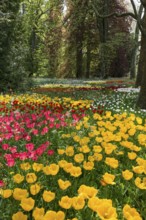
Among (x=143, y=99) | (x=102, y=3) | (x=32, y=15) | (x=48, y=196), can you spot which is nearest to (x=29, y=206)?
(x=48, y=196)

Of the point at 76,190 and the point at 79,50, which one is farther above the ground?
the point at 79,50

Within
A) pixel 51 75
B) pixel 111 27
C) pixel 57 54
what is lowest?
pixel 51 75

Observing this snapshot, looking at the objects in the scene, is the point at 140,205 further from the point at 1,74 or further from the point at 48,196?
the point at 1,74

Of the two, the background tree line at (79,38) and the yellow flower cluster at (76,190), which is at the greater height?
the background tree line at (79,38)

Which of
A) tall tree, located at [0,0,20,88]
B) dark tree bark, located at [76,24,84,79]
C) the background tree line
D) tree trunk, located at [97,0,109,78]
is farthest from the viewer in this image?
dark tree bark, located at [76,24,84,79]

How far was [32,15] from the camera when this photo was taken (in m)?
42.6

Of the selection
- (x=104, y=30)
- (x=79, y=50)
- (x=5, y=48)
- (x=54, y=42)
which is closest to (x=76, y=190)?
(x=5, y=48)

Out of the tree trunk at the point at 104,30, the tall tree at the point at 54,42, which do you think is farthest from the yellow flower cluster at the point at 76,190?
the tall tree at the point at 54,42

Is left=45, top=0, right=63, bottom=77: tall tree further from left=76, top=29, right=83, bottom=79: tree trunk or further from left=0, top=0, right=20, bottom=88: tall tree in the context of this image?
left=0, top=0, right=20, bottom=88: tall tree

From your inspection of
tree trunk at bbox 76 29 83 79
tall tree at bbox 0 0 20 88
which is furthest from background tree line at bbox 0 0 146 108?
tall tree at bbox 0 0 20 88

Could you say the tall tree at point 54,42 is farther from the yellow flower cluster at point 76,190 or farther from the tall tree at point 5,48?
the yellow flower cluster at point 76,190

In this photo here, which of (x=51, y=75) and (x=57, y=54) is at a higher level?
(x=57, y=54)

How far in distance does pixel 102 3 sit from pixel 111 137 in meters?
30.7

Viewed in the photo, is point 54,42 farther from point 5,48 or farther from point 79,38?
point 5,48
